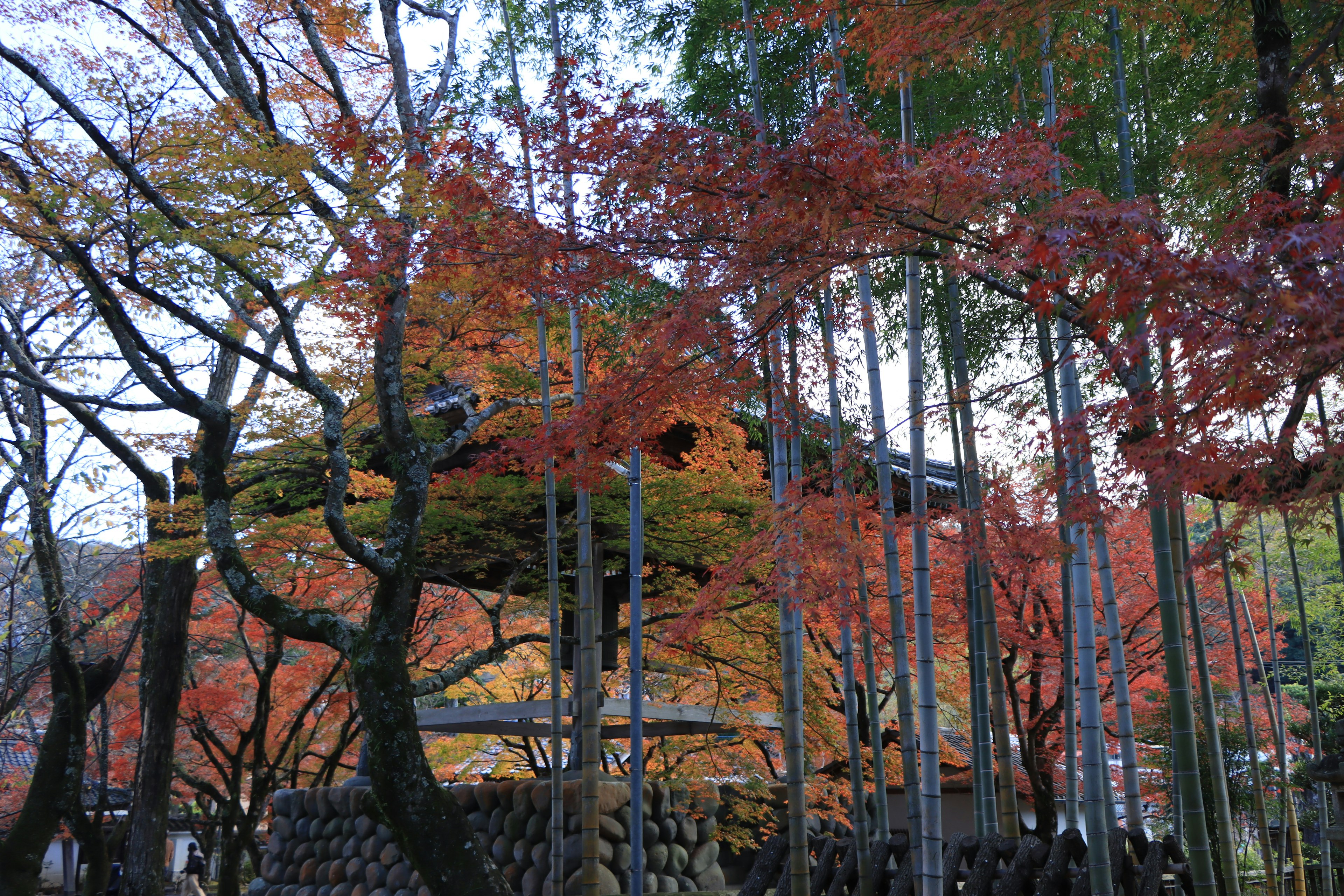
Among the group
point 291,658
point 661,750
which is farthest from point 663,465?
point 291,658

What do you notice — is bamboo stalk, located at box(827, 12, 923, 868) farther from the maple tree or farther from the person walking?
the person walking

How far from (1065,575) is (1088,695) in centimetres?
283

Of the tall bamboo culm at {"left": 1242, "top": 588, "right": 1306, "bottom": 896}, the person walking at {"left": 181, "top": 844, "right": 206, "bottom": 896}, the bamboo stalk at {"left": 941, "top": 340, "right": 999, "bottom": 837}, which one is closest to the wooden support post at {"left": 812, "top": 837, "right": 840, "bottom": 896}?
the bamboo stalk at {"left": 941, "top": 340, "right": 999, "bottom": 837}

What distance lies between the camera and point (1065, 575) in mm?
7176

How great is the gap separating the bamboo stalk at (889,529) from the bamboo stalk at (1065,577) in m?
0.88

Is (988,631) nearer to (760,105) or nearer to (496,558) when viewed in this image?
(760,105)

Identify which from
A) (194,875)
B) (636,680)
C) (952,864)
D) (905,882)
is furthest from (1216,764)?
(194,875)

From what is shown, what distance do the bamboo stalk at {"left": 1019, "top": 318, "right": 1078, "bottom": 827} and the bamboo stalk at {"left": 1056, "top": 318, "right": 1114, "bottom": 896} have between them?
0.35 ft

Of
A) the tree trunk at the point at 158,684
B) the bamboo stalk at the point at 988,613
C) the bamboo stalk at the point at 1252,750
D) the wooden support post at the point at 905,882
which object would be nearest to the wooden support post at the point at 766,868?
the wooden support post at the point at 905,882

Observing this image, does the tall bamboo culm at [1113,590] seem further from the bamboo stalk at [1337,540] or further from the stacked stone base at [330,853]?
the stacked stone base at [330,853]

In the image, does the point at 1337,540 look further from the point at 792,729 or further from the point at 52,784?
the point at 52,784

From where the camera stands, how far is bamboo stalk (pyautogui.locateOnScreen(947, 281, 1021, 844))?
5.58m

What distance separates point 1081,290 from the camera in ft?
12.4

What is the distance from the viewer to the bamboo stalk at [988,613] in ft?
18.3
